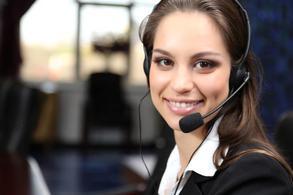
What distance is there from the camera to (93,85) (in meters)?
6.96

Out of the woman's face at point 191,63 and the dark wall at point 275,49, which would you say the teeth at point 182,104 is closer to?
the woman's face at point 191,63

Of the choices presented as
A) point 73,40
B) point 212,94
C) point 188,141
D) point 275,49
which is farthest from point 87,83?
point 212,94

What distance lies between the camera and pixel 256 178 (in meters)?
0.93

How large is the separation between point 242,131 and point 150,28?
289mm

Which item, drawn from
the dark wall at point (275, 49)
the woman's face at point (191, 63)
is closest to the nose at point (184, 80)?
the woman's face at point (191, 63)

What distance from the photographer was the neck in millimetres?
1095

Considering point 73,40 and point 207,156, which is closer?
point 207,156

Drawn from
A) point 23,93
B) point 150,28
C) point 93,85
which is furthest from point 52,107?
point 150,28

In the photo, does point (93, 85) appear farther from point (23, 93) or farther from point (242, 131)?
point (242, 131)

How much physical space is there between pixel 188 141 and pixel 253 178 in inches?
8.3

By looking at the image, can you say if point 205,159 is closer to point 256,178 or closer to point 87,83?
point 256,178

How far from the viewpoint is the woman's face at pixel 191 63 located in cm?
98

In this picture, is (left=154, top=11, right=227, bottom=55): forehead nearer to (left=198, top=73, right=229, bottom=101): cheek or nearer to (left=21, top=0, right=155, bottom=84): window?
(left=198, top=73, right=229, bottom=101): cheek

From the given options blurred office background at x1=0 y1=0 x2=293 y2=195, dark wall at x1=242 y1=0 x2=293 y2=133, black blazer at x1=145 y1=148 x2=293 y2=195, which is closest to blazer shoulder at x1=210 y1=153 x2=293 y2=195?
black blazer at x1=145 y1=148 x2=293 y2=195
